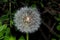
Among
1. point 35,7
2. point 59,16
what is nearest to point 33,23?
point 35,7

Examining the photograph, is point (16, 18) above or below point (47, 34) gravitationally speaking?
above

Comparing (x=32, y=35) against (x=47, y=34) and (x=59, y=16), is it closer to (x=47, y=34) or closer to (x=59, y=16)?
(x=47, y=34)

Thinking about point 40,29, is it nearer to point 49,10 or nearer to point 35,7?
point 49,10

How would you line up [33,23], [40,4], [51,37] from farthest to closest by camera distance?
1. [51,37]
2. [40,4]
3. [33,23]

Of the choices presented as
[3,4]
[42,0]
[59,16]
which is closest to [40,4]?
[42,0]

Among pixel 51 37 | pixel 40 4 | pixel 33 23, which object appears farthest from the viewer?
pixel 51 37

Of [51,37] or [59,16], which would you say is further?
[51,37]
